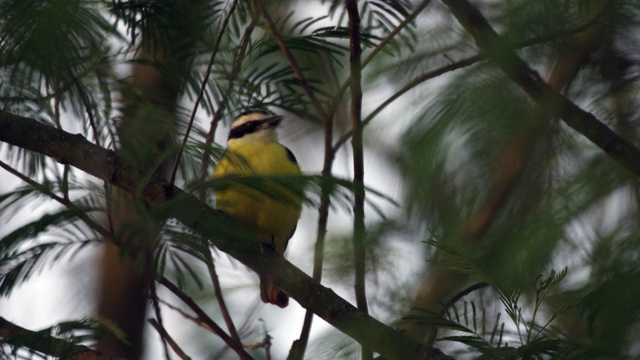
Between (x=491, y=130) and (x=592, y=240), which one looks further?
(x=592, y=240)

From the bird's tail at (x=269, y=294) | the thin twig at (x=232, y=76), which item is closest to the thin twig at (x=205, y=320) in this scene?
the thin twig at (x=232, y=76)

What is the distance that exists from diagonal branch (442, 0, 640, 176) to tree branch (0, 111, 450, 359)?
0.76 metres

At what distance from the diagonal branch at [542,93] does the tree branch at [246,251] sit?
0.76 meters

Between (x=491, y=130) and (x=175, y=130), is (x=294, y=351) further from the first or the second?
(x=491, y=130)

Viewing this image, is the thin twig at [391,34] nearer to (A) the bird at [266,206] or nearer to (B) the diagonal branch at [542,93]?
(B) the diagonal branch at [542,93]

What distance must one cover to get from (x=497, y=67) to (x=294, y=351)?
1958mm

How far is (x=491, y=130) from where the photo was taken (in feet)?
5.14

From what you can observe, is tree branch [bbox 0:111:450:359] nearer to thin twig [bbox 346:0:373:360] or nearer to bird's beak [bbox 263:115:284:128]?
thin twig [bbox 346:0:373:360]

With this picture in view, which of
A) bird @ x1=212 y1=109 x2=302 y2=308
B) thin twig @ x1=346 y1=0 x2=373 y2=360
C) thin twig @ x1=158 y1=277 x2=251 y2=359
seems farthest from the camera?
bird @ x1=212 y1=109 x2=302 y2=308

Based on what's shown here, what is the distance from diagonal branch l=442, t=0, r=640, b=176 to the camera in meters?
1.70

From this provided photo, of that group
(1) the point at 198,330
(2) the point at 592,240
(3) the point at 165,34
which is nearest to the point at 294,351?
(3) the point at 165,34

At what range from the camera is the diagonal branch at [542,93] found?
5.57 ft

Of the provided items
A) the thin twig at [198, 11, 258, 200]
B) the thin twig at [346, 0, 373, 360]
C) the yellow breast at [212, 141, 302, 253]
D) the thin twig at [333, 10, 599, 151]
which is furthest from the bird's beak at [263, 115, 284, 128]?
the thin twig at [346, 0, 373, 360]

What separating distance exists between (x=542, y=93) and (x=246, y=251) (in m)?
1.26
